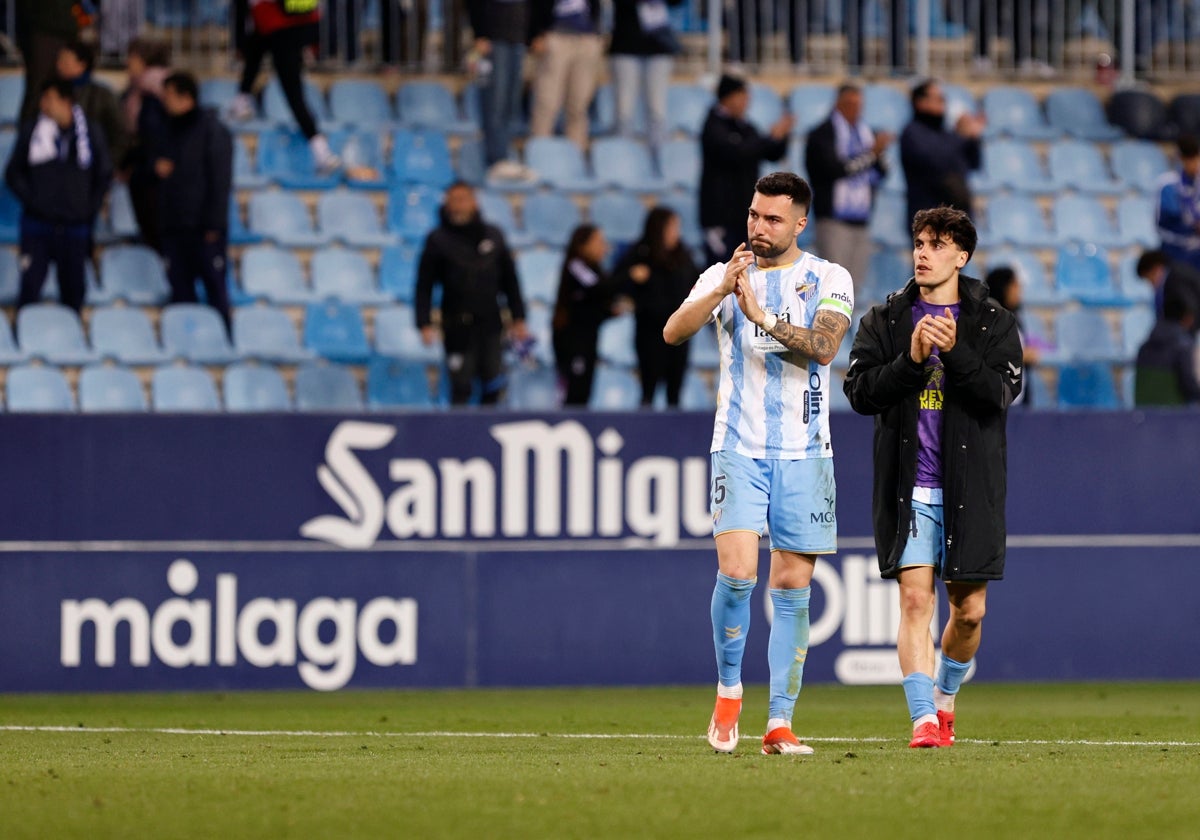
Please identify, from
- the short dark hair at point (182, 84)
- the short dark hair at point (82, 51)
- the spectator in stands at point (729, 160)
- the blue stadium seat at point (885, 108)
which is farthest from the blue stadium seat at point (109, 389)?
the blue stadium seat at point (885, 108)

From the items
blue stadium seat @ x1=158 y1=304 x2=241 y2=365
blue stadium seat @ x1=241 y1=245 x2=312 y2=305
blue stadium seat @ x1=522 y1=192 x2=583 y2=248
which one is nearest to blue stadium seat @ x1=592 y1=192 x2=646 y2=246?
blue stadium seat @ x1=522 y1=192 x2=583 y2=248

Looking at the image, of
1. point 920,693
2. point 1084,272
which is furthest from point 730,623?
point 1084,272

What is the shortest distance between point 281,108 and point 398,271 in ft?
6.99

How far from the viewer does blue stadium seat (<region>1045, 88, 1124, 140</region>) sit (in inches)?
795

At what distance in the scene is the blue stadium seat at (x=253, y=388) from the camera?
49.6ft

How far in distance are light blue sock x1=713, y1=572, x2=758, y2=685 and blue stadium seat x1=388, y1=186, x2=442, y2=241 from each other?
9587 millimetres

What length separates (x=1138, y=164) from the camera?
19875mm

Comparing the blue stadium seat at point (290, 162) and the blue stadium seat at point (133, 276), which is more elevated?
the blue stadium seat at point (290, 162)

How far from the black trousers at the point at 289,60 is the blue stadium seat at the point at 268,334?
1.78 meters

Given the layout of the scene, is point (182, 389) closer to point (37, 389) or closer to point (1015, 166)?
point (37, 389)

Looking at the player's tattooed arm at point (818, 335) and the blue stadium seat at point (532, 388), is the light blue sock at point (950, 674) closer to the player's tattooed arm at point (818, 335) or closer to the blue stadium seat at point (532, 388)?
the player's tattooed arm at point (818, 335)

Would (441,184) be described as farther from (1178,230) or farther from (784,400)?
(784,400)

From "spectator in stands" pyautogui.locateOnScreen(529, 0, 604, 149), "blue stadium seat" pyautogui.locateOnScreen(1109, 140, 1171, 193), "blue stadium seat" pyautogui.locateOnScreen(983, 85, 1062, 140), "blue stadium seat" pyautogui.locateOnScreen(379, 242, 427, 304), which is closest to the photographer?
"blue stadium seat" pyautogui.locateOnScreen(379, 242, 427, 304)

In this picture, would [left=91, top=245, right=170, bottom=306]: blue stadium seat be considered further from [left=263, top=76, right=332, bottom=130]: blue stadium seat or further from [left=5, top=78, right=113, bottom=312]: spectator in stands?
[left=263, top=76, right=332, bottom=130]: blue stadium seat
